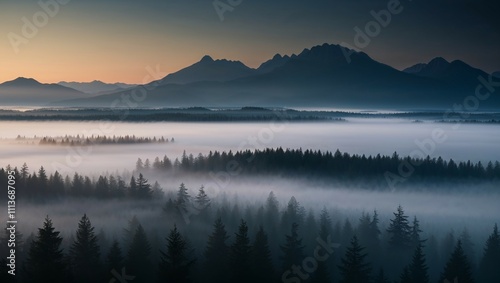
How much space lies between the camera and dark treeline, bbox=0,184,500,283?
62.6 m

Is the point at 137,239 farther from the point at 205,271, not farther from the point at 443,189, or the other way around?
the point at 443,189

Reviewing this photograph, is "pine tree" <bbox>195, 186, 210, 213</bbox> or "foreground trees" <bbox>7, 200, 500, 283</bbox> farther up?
"foreground trees" <bbox>7, 200, 500, 283</bbox>

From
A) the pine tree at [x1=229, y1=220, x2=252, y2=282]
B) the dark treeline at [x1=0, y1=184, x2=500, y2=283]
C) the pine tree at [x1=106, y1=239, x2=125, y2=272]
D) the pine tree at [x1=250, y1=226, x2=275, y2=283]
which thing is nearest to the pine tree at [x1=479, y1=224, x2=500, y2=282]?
the dark treeline at [x1=0, y1=184, x2=500, y2=283]

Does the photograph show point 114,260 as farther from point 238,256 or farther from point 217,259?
point 238,256

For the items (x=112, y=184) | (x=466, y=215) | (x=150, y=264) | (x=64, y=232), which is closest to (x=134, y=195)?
(x=112, y=184)

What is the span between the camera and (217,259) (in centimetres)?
7600

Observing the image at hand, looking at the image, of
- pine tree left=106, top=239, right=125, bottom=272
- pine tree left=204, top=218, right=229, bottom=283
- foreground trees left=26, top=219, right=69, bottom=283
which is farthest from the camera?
pine tree left=204, top=218, right=229, bottom=283

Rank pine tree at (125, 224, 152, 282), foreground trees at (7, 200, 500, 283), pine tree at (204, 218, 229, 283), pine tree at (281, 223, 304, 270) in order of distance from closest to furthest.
Result: foreground trees at (7, 200, 500, 283)
pine tree at (125, 224, 152, 282)
pine tree at (204, 218, 229, 283)
pine tree at (281, 223, 304, 270)

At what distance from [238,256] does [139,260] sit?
16803 millimetres

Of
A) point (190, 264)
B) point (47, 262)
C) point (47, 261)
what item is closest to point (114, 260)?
point (47, 261)

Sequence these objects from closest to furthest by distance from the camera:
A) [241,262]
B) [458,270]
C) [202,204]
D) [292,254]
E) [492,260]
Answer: [241,262], [458,270], [292,254], [492,260], [202,204]

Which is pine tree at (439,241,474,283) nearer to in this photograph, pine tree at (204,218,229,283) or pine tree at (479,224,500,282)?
pine tree at (479,224,500,282)

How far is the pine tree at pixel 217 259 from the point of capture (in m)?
74.1

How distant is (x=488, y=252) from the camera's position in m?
91.6
